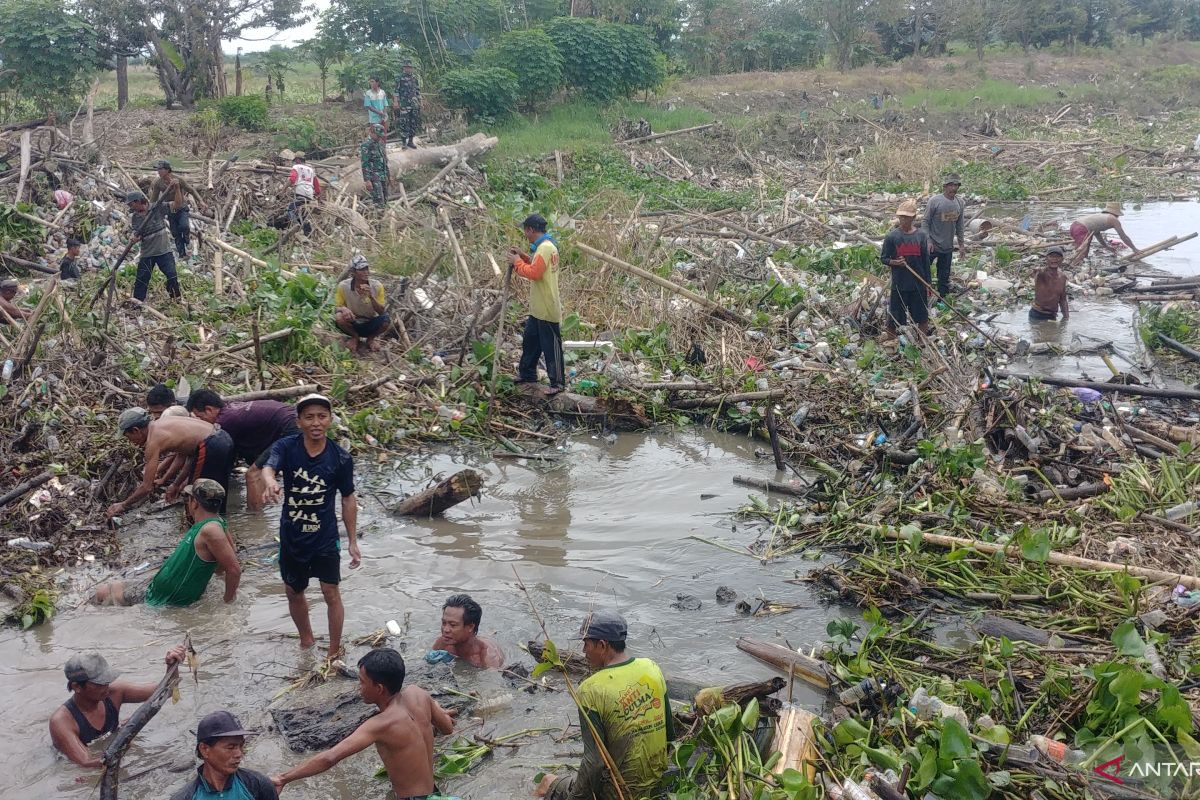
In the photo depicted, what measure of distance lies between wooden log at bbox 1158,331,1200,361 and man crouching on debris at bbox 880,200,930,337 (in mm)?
2395

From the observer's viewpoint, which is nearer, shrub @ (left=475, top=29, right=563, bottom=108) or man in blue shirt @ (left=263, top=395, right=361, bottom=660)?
man in blue shirt @ (left=263, top=395, right=361, bottom=660)

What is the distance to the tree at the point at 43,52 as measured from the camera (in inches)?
737

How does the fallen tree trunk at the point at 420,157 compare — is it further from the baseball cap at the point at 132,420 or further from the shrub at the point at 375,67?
the baseball cap at the point at 132,420

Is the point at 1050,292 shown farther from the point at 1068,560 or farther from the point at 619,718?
the point at 619,718

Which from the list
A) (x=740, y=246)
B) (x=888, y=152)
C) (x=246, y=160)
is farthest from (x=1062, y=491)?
(x=888, y=152)

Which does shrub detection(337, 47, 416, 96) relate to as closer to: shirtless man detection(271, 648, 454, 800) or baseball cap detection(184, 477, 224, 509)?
baseball cap detection(184, 477, 224, 509)

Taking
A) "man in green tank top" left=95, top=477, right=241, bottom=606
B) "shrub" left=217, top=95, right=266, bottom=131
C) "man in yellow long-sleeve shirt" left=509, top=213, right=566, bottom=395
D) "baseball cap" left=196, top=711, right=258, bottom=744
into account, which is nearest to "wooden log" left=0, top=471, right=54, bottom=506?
"man in green tank top" left=95, top=477, right=241, bottom=606

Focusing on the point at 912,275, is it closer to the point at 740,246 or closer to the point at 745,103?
the point at 740,246

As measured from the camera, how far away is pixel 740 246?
14.5 m

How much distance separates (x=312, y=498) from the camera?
16.3 ft

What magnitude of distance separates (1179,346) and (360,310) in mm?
8213

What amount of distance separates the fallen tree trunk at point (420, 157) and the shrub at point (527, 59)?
3631mm

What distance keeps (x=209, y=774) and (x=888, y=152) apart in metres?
21.2

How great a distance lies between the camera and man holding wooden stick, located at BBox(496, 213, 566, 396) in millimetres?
8320
